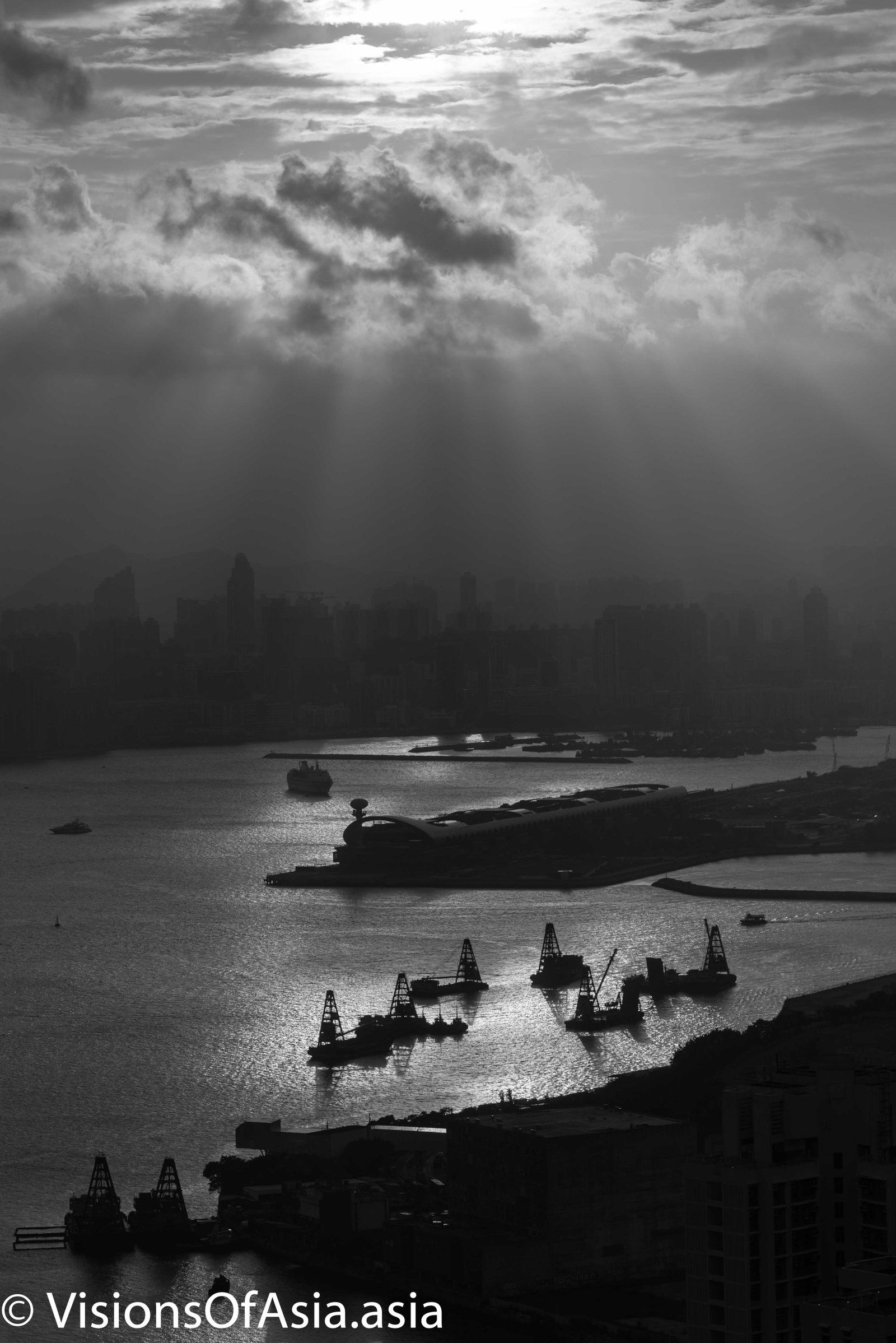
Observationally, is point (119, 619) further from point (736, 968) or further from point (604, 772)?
point (736, 968)

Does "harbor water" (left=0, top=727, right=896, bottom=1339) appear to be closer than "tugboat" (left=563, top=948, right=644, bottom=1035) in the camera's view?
Yes

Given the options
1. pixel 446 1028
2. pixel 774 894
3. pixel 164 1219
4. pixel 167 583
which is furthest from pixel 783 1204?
pixel 167 583

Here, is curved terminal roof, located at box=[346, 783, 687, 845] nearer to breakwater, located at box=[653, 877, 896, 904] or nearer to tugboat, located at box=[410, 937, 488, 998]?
breakwater, located at box=[653, 877, 896, 904]

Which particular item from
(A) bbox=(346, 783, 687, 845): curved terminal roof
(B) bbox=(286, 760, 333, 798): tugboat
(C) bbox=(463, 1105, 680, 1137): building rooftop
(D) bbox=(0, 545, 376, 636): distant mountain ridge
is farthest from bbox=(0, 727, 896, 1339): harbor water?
(D) bbox=(0, 545, 376, 636): distant mountain ridge

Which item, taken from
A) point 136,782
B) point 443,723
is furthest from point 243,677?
point 136,782

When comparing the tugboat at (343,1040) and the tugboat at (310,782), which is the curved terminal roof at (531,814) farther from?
the tugboat at (343,1040)

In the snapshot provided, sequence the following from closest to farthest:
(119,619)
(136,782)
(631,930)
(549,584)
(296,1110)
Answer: (296,1110), (631,930), (136,782), (119,619), (549,584)

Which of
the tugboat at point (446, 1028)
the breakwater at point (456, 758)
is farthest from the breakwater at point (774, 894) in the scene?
the breakwater at point (456, 758)
